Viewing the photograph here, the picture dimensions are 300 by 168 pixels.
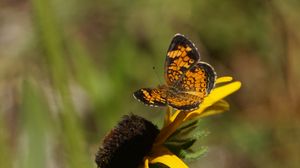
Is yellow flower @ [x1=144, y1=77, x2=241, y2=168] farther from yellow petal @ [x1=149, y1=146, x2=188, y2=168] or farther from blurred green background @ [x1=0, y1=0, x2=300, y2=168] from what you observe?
blurred green background @ [x1=0, y1=0, x2=300, y2=168]

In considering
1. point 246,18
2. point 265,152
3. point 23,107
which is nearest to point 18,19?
point 246,18

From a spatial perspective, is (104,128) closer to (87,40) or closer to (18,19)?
(87,40)

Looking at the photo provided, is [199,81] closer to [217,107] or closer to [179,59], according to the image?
[179,59]

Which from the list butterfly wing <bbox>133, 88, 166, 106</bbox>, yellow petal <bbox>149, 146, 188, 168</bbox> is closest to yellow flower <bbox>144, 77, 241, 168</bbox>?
yellow petal <bbox>149, 146, 188, 168</bbox>

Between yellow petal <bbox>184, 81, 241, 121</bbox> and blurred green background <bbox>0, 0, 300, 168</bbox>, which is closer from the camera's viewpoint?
yellow petal <bbox>184, 81, 241, 121</bbox>

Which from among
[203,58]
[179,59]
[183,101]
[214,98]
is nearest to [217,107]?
[214,98]

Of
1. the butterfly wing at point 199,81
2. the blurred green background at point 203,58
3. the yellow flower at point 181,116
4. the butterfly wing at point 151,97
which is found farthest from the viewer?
the blurred green background at point 203,58

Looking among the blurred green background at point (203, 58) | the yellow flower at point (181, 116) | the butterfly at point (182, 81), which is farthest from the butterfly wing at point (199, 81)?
the blurred green background at point (203, 58)

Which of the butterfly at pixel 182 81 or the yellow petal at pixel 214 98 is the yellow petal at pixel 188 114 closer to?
the yellow petal at pixel 214 98
